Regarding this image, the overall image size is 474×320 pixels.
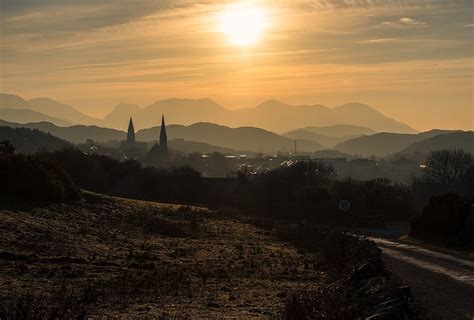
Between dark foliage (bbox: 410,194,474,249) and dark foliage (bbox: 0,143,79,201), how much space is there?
21.7 meters

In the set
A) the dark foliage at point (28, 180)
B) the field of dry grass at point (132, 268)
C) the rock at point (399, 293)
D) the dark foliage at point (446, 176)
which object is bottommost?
the field of dry grass at point (132, 268)

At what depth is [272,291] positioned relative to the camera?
18.6m

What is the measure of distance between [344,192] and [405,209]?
7.21 meters

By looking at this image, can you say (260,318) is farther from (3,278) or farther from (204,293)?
(3,278)

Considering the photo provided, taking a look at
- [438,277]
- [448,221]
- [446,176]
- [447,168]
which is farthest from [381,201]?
[438,277]

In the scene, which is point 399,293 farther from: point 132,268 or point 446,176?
point 446,176

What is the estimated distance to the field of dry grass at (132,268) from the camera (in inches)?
589

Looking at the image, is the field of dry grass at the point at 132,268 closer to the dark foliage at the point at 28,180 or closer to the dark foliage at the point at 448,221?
the dark foliage at the point at 28,180

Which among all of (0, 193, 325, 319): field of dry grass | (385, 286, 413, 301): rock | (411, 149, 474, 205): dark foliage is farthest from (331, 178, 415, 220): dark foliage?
(385, 286, 413, 301): rock

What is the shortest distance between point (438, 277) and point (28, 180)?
24138 millimetres

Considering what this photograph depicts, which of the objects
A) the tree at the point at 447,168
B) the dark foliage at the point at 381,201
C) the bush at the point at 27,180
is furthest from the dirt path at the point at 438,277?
the tree at the point at 447,168

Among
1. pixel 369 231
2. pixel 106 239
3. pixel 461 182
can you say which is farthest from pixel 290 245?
pixel 461 182

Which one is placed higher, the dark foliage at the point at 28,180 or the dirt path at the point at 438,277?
the dark foliage at the point at 28,180

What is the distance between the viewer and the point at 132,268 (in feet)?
71.9
